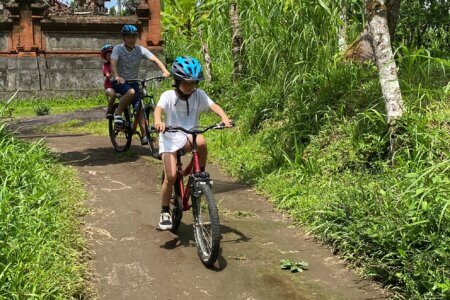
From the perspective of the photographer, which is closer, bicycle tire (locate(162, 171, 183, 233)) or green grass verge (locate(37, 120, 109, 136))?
bicycle tire (locate(162, 171, 183, 233))

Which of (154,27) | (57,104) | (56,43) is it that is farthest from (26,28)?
(154,27)

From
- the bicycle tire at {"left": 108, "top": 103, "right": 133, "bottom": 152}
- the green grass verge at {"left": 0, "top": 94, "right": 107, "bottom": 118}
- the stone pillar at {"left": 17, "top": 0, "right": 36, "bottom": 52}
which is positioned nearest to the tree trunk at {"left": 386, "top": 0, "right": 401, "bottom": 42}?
the bicycle tire at {"left": 108, "top": 103, "right": 133, "bottom": 152}

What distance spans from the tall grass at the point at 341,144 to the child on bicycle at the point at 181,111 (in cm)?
139

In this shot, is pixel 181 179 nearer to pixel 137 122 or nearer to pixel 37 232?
pixel 37 232

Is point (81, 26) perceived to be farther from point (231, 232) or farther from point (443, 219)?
point (443, 219)

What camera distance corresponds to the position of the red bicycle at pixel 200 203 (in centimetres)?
405

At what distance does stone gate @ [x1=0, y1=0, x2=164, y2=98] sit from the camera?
15492 mm

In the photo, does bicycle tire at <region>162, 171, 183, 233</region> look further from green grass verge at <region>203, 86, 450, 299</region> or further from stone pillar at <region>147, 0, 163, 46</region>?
stone pillar at <region>147, 0, 163, 46</region>

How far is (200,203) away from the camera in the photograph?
4414 mm

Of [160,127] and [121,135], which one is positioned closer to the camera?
[160,127]

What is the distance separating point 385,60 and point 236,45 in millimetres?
4941

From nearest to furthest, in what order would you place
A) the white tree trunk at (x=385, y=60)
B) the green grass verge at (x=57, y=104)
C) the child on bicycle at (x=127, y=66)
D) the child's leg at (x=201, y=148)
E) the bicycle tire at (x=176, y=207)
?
1. the child's leg at (x=201, y=148)
2. the bicycle tire at (x=176, y=207)
3. the white tree trunk at (x=385, y=60)
4. the child on bicycle at (x=127, y=66)
5. the green grass verge at (x=57, y=104)

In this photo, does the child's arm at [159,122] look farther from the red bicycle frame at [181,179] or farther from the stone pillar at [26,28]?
the stone pillar at [26,28]

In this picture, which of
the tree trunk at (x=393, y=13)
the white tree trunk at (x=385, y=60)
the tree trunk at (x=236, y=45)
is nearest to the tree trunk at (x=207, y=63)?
the tree trunk at (x=236, y=45)
